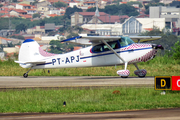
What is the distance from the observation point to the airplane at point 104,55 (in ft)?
63.9

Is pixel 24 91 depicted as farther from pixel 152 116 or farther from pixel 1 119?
pixel 152 116

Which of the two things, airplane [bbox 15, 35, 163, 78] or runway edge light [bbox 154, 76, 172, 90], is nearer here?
runway edge light [bbox 154, 76, 172, 90]

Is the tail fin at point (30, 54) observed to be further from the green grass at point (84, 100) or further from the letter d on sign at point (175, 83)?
the letter d on sign at point (175, 83)

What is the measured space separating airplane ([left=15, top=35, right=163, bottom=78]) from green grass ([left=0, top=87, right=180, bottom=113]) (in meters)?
4.25

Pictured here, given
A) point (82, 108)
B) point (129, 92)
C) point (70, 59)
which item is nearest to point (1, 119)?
point (82, 108)

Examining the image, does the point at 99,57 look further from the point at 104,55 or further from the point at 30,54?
the point at 30,54

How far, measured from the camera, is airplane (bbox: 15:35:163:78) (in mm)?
19484

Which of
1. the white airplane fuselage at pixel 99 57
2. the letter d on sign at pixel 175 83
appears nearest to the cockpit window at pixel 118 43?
the white airplane fuselage at pixel 99 57

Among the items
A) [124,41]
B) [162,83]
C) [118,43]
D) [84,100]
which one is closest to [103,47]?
[118,43]

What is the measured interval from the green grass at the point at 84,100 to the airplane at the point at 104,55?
4.25m

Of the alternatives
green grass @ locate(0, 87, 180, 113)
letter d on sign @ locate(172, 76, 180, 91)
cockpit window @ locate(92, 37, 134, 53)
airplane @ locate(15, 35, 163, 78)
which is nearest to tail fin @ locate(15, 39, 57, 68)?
airplane @ locate(15, 35, 163, 78)

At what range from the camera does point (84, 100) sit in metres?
13.5

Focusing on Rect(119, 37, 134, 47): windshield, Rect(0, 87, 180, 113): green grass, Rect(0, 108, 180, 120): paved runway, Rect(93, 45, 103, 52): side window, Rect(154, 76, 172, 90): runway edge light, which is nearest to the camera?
Rect(0, 108, 180, 120): paved runway

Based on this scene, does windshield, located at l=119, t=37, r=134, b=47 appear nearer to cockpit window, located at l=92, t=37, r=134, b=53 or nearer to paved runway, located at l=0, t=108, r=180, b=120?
cockpit window, located at l=92, t=37, r=134, b=53
